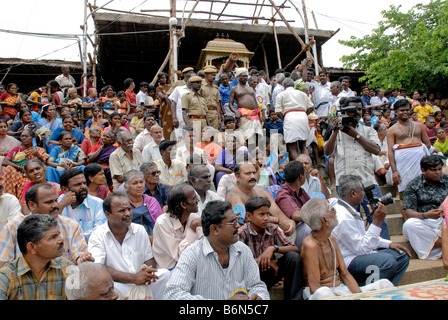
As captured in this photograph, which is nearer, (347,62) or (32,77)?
(32,77)

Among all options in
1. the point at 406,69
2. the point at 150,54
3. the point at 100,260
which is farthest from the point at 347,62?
the point at 100,260

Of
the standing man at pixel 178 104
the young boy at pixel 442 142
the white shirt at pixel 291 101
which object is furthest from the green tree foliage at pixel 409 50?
the standing man at pixel 178 104

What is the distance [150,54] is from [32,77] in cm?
439

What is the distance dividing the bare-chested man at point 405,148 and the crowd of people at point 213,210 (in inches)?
0.7

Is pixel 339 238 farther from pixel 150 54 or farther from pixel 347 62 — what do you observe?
pixel 347 62

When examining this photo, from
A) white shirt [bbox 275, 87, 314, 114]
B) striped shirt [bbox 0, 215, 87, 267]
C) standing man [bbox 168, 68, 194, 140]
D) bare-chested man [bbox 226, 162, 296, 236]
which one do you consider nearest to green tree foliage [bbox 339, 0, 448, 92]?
white shirt [bbox 275, 87, 314, 114]

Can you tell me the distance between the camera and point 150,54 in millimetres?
14992

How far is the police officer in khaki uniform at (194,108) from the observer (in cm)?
740

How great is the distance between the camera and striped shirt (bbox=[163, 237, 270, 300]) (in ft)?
9.17

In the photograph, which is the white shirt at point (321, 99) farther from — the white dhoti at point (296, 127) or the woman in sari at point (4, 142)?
the woman in sari at point (4, 142)

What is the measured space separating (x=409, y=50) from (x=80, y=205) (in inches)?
521

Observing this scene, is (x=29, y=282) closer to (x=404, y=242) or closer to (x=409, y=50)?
(x=404, y=242)

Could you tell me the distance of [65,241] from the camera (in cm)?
338

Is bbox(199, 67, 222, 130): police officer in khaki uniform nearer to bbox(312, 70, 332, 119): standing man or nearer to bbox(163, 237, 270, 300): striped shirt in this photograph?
bbox(312, 70, 332, 119): standing man
